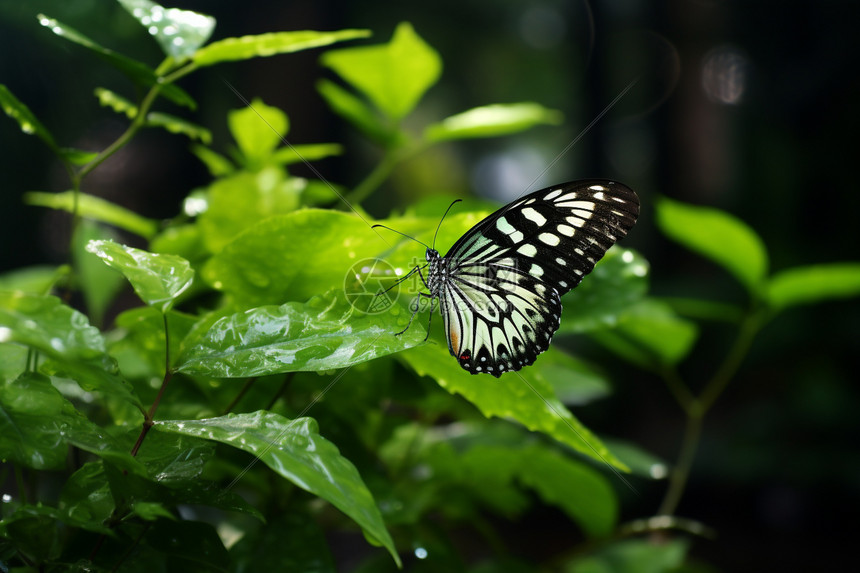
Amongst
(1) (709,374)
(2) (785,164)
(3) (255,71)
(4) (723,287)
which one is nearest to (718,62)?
(2) (785,164)

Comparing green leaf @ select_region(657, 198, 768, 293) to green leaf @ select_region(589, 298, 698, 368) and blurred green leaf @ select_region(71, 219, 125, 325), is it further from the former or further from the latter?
blurred green leaf @ select_region(71, 219, 125, 325)

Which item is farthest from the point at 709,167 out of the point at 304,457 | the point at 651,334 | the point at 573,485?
the point at 304,457

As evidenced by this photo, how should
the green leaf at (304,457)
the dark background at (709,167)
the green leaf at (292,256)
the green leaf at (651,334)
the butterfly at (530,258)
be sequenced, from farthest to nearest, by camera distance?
the dark background at (709,167) → the green leaf at (651,334) → the butterfly at (530,258) → the green leaf at (292,256) → the green leaf at (304,457)

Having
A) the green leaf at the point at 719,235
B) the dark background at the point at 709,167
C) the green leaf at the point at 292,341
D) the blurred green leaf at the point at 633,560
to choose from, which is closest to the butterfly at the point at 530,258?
the green leaf at the point at 292,341

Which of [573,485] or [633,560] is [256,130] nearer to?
[573,485]

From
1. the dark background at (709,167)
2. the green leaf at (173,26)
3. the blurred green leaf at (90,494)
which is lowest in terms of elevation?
the dark background at (709,167)

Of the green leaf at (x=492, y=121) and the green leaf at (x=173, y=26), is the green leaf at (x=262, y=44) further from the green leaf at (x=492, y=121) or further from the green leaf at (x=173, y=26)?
the green leaf at (x=492, y=121)

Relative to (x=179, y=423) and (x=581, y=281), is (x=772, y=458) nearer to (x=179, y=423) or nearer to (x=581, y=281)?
(x=581, y=281)

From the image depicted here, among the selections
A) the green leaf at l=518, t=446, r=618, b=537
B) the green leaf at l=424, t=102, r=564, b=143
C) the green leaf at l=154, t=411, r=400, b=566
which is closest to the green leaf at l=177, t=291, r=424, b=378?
the green leaf at l=154, t=411, r=400, b=566
